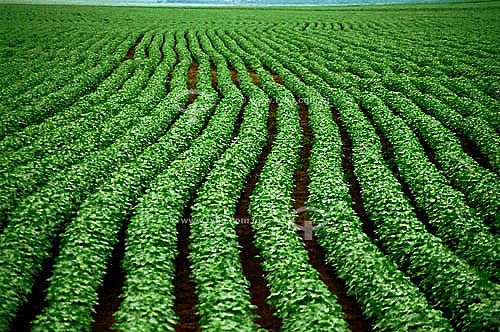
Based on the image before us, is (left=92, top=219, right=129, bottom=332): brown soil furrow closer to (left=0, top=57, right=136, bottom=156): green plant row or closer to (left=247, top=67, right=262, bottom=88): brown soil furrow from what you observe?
(left=0, top=57, right=136, bottom=156): green plant row

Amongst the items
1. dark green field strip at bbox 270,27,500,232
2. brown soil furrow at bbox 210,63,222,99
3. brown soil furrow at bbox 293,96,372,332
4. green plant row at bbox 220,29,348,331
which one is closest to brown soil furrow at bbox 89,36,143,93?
brown soil furrow at bbox 210,63,222,99

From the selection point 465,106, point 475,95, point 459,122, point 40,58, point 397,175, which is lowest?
point 397,175

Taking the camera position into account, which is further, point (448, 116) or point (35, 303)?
point (448, 116)

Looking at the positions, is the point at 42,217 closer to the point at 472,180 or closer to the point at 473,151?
the point at 472,180

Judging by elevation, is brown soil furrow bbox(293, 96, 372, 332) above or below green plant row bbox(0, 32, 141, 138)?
below

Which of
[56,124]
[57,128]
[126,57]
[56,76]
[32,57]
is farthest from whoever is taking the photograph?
[126,57]

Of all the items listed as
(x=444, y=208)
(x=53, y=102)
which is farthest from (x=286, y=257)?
(x=53, y=102)

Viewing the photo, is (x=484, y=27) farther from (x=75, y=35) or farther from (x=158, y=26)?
(x=75, y=35)
